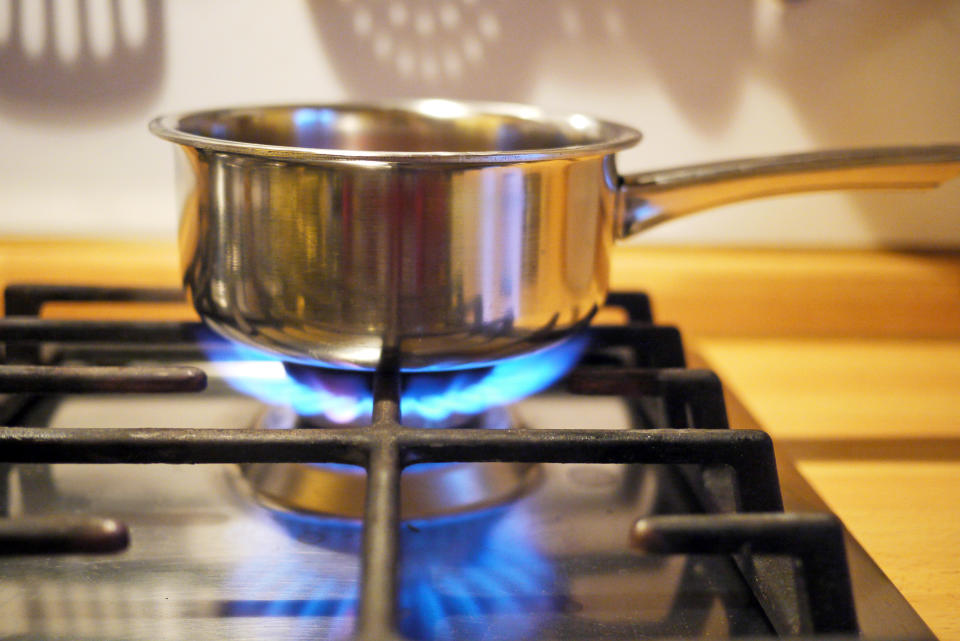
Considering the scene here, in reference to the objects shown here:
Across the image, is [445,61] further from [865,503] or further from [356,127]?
[865,503]

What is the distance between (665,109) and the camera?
→ 675mm

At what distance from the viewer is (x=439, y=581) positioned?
363mm

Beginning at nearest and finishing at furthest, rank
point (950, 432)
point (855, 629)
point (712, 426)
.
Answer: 1. point (855, 629)
2. point (712, 426)
3. point (950, 432)

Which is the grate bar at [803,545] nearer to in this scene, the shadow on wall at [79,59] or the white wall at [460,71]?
the white wall at [460,71]

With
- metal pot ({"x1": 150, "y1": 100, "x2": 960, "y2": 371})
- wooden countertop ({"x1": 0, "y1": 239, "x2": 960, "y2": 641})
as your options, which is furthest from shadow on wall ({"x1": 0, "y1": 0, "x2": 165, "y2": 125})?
metal pot ({"x1": 150, "y1": 100, "x2": 960, "y2": 371})

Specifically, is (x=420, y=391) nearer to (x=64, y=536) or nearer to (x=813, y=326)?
(x=64, y=536)

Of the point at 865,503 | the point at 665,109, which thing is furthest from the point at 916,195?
the point at 865,503

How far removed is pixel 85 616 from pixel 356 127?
333 mm

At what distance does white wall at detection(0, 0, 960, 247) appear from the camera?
25.0 inches

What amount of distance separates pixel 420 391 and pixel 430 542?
0.08 m

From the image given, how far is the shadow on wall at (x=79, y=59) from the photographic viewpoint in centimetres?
62

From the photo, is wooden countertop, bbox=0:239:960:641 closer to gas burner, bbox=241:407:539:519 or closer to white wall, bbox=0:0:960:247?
white wall, bbox=0:0:960:247

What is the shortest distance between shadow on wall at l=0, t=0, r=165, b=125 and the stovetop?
31 centimetres

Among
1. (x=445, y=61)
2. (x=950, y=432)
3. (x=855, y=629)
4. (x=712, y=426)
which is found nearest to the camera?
(x=855, y=629)
